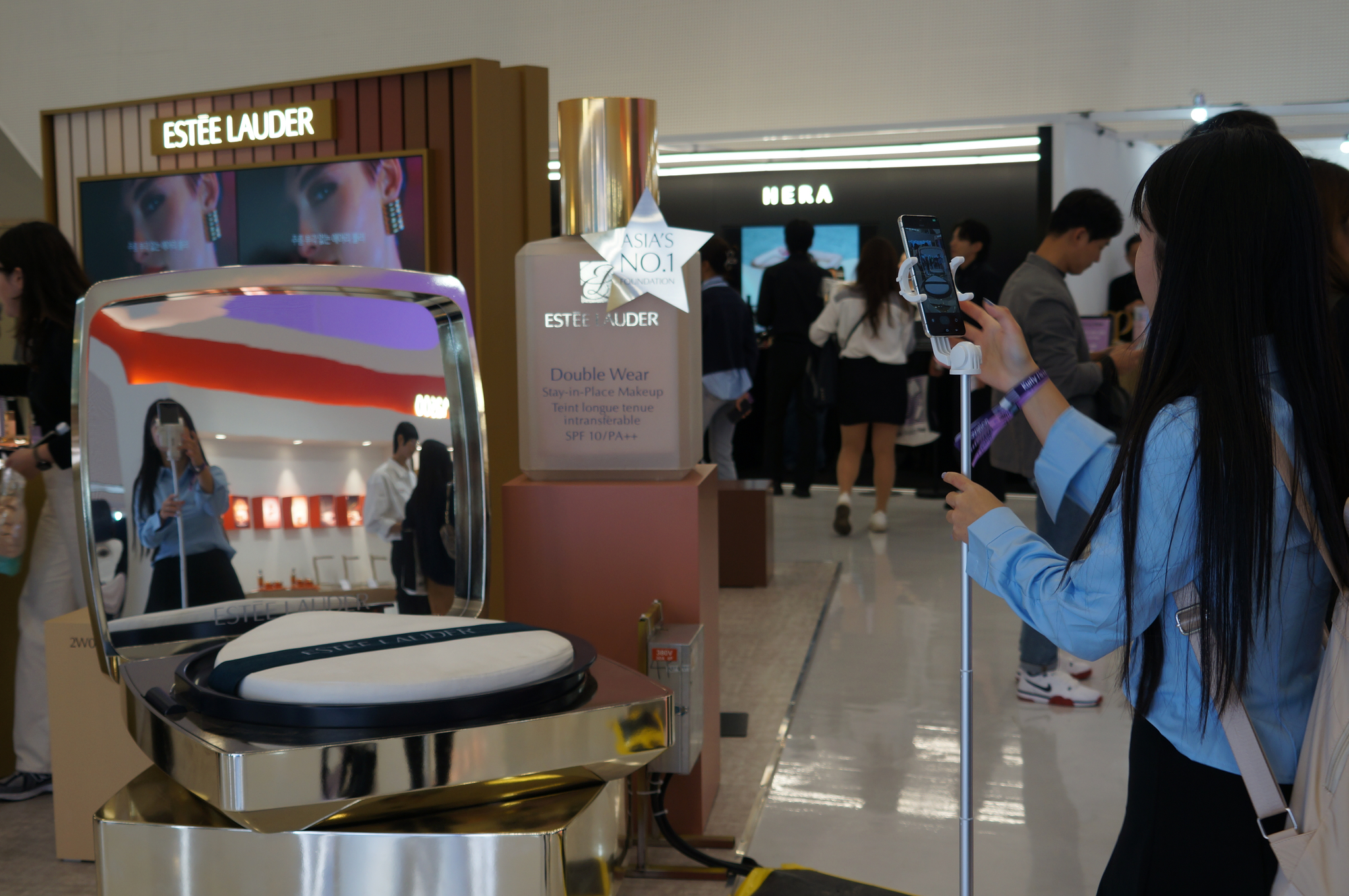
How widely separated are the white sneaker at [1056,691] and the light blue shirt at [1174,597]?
222 cm

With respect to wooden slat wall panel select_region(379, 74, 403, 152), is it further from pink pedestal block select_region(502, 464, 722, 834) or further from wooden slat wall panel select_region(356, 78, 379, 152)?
pink pedestal block select_region(502, 464, 722, 834)

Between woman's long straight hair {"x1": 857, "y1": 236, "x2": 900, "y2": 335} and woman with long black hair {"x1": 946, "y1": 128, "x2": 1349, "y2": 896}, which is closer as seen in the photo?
woman with long black hair {"x1": 946, "y1": 128, "x2": 1349, "y2": 896}

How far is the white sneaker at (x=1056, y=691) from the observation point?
126 inches

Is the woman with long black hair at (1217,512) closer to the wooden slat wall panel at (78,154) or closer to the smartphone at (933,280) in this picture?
the smartphone at (933,280)

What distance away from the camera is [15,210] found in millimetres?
7523

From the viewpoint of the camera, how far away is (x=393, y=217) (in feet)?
11.1

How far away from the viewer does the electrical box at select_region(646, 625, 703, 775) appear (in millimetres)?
1891

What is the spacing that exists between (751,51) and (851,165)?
986 millimetres

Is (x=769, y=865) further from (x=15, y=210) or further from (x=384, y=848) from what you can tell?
(x=15, y=210)

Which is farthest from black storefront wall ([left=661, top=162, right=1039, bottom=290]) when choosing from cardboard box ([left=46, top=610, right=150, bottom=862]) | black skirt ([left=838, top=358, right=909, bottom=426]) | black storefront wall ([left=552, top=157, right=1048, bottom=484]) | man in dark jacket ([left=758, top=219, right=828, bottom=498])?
cardboard box ([left=46, top=610, right=150, bottom=862])

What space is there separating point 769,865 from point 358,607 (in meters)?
1.18

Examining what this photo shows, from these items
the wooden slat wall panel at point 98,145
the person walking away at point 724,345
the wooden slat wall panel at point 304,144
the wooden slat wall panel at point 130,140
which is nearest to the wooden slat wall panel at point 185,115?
the wooden slat wall panel at point 130,140

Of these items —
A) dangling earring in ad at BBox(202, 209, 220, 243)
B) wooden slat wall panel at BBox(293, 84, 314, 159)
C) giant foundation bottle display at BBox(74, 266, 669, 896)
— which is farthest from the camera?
dangling earring in ad at BBox(202, 209, 220, 243)

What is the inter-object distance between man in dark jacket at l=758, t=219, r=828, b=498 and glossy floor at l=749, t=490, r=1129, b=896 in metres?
2.48
